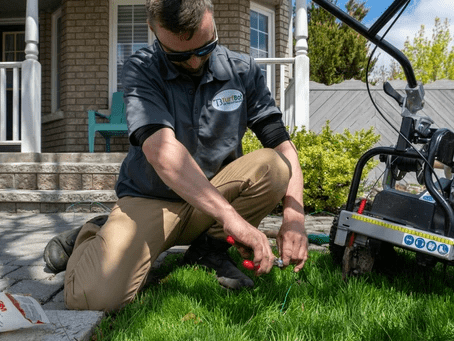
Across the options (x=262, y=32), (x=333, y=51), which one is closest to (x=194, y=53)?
(x=262, y=32)

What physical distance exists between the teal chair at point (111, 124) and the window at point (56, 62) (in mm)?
1468

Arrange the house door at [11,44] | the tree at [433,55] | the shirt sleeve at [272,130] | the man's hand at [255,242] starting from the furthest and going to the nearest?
1. the tree at [433,55]
2. the house door at [11,44]
3. the shirt sleeve at [272,130]
4. the man's hand at [255,242]

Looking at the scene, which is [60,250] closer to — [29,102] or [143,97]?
[143,97]

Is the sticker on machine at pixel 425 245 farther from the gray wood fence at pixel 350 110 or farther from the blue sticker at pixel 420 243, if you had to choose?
the gray wood fence at pixel 350 110

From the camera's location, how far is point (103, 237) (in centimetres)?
210

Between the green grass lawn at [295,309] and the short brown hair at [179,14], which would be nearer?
the green grass lawn at [295,309]

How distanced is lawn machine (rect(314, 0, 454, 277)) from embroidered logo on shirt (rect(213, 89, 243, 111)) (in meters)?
0.65

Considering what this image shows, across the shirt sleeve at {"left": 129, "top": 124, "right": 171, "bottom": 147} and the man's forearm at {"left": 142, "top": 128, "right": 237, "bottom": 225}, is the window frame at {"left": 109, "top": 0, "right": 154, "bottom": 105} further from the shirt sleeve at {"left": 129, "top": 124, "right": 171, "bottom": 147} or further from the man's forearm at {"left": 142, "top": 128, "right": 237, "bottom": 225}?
the man's forearm at {"left": 142, "top": 128, "right": 237, "bottom": 225}

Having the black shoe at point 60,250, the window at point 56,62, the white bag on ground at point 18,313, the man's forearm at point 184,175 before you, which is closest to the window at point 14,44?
the window at point 56,62

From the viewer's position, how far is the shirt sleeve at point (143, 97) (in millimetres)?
2021

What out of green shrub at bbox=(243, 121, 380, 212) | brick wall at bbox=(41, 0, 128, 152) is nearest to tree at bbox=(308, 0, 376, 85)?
brick wall at bbox=(41, 0, 128, 152)

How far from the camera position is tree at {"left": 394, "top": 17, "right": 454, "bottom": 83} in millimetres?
20234

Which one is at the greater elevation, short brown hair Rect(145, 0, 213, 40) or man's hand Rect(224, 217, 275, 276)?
short brown hair Rect(145, 0, 213, 40)

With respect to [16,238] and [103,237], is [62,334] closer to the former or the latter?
[103,237]
